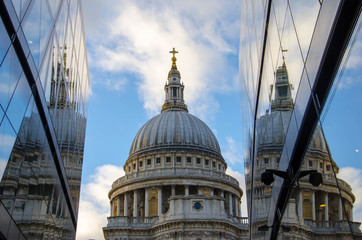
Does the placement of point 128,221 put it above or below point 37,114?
above

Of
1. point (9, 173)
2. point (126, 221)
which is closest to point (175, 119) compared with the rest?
point (126, 221)

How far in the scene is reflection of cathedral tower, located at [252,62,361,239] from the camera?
423 inches

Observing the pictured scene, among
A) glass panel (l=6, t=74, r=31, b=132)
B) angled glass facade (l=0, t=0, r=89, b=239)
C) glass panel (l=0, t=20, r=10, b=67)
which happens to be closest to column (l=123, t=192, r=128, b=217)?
angled glass facade (l=0, t=0, r=89, b=239)

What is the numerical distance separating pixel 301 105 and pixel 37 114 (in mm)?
9066

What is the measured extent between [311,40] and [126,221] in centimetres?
6208

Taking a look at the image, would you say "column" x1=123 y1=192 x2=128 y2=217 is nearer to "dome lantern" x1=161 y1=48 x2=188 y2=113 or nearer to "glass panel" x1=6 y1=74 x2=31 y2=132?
"dome lantern" x1=161 y1=48 x2=188 y2=113

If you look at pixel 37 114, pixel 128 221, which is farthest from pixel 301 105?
pixel 128 221

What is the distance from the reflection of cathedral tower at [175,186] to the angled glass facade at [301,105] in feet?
150

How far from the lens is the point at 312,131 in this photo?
40.8 ft

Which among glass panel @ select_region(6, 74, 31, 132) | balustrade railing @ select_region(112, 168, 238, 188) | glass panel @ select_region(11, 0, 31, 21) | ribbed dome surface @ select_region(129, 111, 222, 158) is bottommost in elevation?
glass panel @ select_region(6, 74, 31, 132)

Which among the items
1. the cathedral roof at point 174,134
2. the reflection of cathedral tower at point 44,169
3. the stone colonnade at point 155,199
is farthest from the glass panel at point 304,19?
the cathedral roof at point 174,134

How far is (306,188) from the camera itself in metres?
14.9

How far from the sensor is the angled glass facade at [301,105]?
9938 mm

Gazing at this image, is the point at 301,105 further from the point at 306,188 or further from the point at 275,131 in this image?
the point at 275,131
